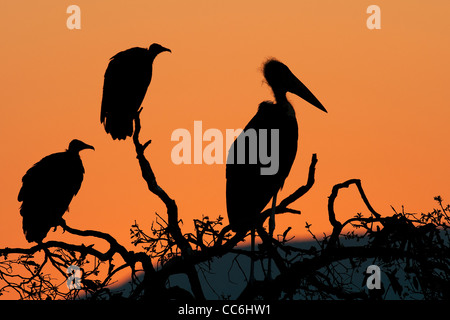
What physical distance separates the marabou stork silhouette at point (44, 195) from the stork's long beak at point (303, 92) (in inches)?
172

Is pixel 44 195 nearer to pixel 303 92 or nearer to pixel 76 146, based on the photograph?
pixel 76 146

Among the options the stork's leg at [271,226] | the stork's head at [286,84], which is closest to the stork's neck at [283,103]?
the stork's head at [286,84]

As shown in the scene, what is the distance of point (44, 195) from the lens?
13188 mm

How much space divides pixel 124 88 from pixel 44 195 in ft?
8.22

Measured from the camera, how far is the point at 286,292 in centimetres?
805

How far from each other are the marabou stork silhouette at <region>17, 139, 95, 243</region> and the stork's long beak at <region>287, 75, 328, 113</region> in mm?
4364

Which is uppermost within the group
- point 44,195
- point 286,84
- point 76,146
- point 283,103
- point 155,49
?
point 155,49

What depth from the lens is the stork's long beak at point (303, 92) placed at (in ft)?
41.1
